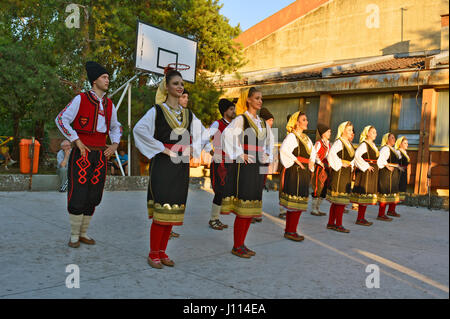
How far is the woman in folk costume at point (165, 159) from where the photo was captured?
370 cm

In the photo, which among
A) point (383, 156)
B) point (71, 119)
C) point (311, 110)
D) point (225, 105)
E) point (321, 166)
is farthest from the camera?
point (311, 110)

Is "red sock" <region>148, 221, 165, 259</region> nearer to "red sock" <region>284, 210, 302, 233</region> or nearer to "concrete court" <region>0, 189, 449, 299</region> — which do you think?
"concrete court" <region>0, 189, 449, 299</region>

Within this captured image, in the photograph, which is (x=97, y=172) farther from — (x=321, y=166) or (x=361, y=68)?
(x=361, y=68)

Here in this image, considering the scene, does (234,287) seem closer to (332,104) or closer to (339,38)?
(332,104)

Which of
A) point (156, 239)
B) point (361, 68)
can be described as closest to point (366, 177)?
point (156, 239)

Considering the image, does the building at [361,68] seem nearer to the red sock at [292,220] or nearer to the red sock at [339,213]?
the red sock at [339,213]

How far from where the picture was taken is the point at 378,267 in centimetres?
396

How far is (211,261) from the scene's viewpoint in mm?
4023

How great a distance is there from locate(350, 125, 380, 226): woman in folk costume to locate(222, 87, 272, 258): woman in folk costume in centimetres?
306

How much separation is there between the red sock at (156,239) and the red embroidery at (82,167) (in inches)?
41.3

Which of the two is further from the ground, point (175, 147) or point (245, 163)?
point (175, 147)

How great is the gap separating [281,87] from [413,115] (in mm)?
4481

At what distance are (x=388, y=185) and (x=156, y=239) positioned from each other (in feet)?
17.4

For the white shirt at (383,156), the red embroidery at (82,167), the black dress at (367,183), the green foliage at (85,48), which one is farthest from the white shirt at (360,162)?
the green foliage at (85,48)
